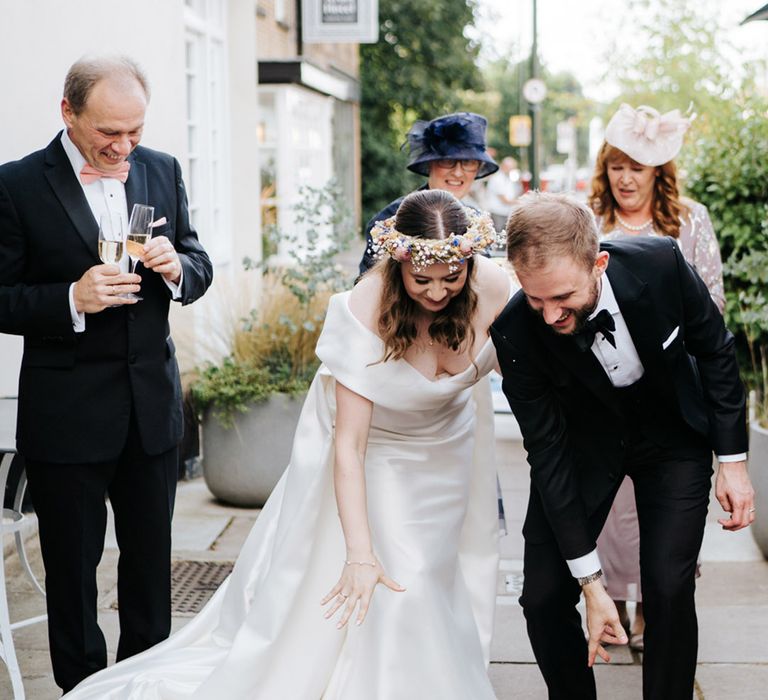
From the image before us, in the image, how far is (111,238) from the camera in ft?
10.9

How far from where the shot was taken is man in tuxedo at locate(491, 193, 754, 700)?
3.21m

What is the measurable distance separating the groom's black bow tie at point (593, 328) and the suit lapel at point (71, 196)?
1.46 metres

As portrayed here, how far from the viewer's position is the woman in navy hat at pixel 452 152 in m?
5.04

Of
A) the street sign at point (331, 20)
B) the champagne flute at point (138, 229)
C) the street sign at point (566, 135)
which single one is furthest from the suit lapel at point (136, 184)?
the street sign at point (566, 135)

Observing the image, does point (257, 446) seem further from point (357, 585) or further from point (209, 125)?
point (209, 125)

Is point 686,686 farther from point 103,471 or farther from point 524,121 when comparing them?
point 524,121

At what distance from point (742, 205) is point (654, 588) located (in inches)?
187

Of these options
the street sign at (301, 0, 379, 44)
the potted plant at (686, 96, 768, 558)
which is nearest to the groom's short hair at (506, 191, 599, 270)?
the potted plant at (686, 96, 768, 558)

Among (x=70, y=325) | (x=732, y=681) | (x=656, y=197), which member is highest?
(x=656, y=197)

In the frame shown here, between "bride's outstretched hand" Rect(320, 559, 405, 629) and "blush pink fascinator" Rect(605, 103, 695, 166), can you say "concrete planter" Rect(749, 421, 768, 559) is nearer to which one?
"blush pink fascinator" Rect(605, 103, 695, 166)

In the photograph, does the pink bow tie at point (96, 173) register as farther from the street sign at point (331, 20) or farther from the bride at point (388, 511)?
the street sign at point (331, 20)

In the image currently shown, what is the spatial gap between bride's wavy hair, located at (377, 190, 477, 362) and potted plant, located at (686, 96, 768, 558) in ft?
11.7

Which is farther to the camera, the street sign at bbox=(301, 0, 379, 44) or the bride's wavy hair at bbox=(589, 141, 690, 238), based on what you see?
the street sign at bbox=(301, 0, 379, 44)

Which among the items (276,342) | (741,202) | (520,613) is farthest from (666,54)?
(520,613)
